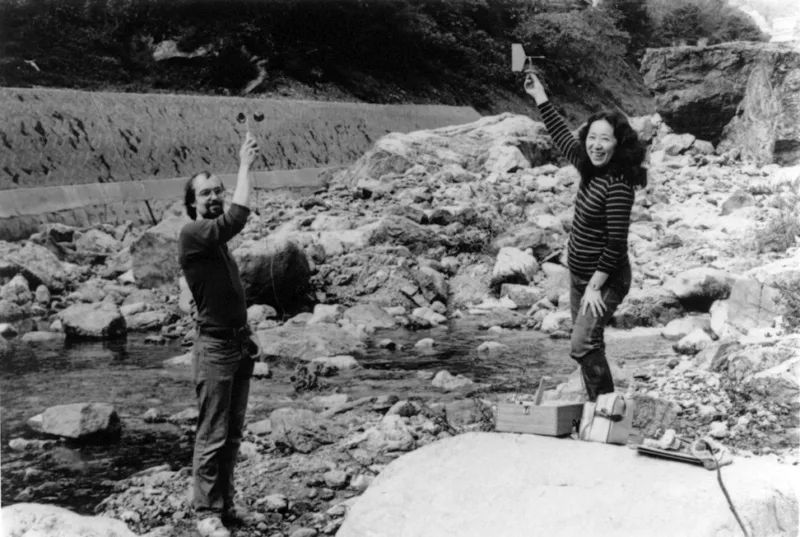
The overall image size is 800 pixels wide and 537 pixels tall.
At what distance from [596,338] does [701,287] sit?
3538 mm

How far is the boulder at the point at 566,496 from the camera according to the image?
2174 millimetres

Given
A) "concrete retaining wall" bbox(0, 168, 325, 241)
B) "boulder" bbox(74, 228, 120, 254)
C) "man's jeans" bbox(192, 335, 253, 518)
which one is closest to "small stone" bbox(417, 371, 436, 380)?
"man's jeans" bbox(192, 335, 253, 518)

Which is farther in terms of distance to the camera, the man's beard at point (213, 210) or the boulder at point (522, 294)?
the boulder at point (522, 294)

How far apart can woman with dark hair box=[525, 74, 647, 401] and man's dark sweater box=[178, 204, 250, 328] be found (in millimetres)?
1260

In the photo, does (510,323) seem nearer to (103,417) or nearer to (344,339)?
(344,339)

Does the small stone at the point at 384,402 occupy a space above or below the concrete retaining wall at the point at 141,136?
below

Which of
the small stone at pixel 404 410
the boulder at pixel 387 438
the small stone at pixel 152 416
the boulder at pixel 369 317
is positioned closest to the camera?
the boulder at pixel 387 438

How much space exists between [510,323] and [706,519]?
4.73 meters

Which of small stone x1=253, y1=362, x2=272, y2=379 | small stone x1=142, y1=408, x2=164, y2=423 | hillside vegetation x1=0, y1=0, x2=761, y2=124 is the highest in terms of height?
hillside vegetation x1=0, y1=0, x2=761, y2=124

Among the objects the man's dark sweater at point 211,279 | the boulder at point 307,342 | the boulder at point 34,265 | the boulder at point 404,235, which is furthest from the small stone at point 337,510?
the boulder at point 404,235

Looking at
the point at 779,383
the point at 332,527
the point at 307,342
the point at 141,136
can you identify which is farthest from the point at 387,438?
the point at 141,136

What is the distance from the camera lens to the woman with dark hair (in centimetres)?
310

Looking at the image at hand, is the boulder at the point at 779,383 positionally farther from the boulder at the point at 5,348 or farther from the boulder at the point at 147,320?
the boulder at the point at 5,348

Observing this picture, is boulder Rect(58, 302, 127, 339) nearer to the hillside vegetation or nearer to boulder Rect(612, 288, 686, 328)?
boulder Rect(612, 288, 686, 328)
